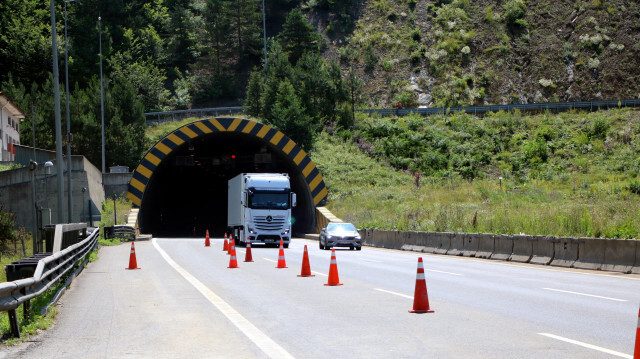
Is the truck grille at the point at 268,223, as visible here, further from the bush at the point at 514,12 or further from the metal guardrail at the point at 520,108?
the bush at the point at 514,12

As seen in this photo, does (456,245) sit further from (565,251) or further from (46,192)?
(46,192)

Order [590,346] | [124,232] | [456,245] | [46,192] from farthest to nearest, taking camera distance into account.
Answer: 1. [46,192]
2. [124,232]
3. [456,245]
4. [590,346]

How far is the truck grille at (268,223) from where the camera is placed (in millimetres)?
39156

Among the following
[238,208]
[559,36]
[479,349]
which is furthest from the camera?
[559,36]

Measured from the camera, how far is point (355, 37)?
106m

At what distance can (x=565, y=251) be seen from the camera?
23.1 meters

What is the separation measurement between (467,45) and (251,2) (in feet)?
109

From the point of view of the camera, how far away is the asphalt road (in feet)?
28.7

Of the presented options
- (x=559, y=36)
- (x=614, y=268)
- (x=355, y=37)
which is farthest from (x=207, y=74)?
(x=614, y=268)

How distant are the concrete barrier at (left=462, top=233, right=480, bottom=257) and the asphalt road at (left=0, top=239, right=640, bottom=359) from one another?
376 inches

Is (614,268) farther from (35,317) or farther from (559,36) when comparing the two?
(559,36)

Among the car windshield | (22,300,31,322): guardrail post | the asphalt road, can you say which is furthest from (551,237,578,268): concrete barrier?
(22,300,31,322): guardrail post

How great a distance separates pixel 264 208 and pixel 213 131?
747 inches

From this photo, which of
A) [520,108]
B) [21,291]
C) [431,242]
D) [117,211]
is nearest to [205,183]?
[117,211]
